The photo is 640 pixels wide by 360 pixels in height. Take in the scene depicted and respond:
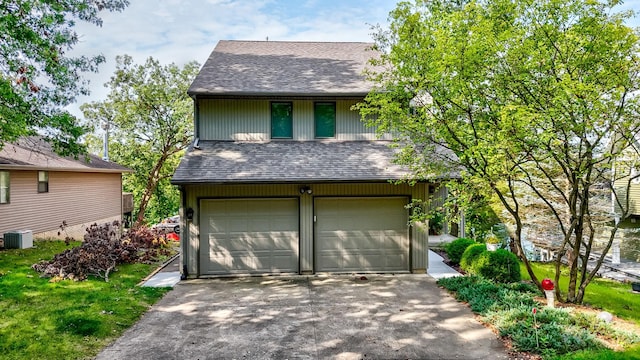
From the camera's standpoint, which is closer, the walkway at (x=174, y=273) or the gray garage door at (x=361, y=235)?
the walkway at (x=174, y=273)

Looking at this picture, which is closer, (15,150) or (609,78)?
(609,78)

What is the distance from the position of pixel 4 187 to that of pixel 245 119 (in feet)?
30.6

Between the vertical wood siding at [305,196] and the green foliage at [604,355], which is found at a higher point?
the vertical wood siding at [305,196]

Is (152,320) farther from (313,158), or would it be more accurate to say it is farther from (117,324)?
(313,158)

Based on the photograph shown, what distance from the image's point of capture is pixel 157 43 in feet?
57.5

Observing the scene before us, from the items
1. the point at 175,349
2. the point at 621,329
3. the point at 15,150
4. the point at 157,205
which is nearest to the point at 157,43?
the point at 15,150

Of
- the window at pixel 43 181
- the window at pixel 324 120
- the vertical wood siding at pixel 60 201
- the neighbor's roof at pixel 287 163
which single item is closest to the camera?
the neighbor's roof at pixel 287 163

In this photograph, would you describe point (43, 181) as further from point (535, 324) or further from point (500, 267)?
point (535, 324)

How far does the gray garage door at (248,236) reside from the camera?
9.17 meters

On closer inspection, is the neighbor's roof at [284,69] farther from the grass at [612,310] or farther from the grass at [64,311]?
the grass at [612,310]

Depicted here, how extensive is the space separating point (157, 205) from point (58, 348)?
22148 mm

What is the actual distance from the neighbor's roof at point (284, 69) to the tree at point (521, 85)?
7.85 ft

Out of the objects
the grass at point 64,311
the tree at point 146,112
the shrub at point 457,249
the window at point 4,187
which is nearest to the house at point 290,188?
the shrub at point 457,249

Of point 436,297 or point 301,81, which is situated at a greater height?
point 301,81
